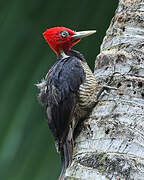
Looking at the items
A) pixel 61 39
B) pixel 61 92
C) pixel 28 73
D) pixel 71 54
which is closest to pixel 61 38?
pixel 61 39

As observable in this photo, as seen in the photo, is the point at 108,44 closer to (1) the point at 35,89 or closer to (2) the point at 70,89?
(2) the point at 70,89

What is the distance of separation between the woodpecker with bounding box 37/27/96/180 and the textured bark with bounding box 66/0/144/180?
0.49ft

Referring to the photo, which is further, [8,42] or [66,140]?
[8,42]

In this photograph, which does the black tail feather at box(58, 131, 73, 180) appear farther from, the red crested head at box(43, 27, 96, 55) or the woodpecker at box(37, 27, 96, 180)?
the red crested head at box(43, 27, 96, 55)

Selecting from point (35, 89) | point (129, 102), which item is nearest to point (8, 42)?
point (35, 89)

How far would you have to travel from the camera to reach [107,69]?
156 inches

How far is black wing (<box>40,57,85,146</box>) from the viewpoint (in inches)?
155

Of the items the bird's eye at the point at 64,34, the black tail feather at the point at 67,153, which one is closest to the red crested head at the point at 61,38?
the bird's eye at the point at 64,34

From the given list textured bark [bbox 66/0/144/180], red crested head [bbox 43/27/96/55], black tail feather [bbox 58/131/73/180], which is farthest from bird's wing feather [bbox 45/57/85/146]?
red crested head [bbox 43/27/96/55]

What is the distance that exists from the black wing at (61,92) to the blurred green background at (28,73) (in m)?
0.18

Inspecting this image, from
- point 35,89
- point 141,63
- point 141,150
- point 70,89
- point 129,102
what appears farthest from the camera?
point 35,89

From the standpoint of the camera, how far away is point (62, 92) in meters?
4.04

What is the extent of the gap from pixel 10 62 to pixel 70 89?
64cm

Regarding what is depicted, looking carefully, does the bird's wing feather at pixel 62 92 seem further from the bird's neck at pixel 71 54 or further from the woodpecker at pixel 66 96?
the bird's neck at pixel 71 54
